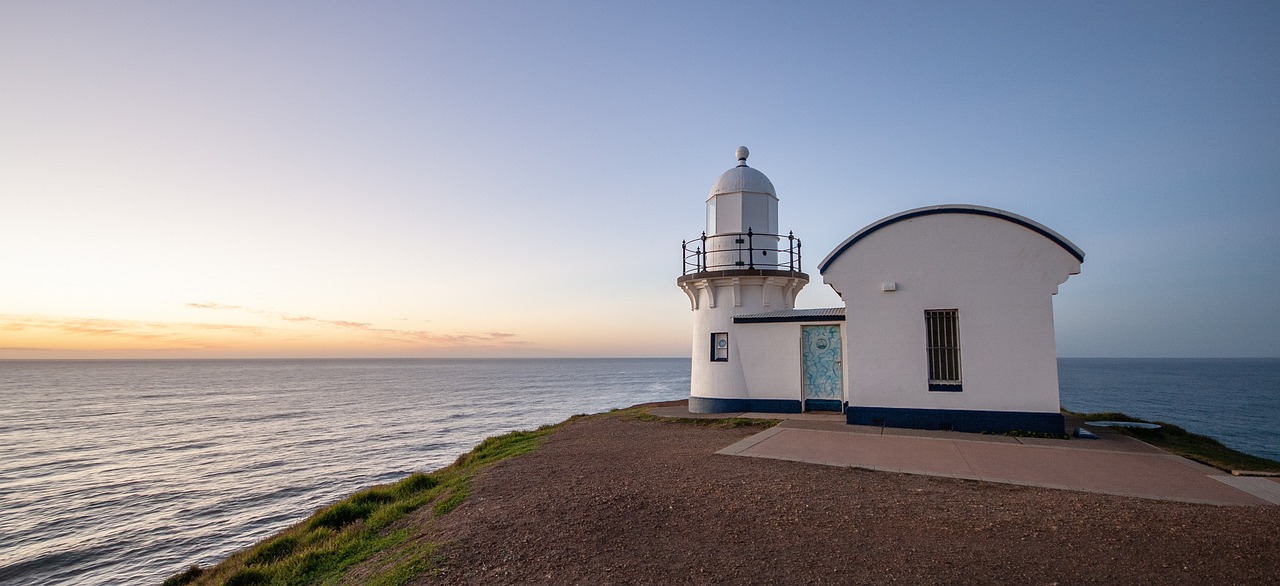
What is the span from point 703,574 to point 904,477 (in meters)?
4.54

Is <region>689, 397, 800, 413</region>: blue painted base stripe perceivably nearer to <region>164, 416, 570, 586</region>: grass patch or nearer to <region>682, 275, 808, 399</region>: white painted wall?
<region>682, 275, 808, 399</region>: white painted wall

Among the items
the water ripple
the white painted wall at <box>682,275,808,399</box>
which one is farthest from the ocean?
the white painted wall at <box>682,275,808,399</box>

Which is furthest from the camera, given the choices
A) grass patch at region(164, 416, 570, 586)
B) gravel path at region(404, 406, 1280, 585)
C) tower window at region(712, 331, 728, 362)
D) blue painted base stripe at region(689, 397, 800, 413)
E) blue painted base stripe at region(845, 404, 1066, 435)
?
tower window at region(712, 331, 728, 362)

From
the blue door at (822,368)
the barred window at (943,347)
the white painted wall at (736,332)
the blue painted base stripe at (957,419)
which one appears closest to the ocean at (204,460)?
the white painted wall at (736,332)

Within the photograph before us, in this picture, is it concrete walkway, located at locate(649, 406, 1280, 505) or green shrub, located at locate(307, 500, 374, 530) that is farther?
green shrub, located at locate(307, 500, 374, 530)

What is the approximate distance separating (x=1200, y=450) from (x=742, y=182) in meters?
11.5

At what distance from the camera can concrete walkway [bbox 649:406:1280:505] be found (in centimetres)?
750

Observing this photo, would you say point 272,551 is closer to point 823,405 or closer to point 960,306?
point 823,405

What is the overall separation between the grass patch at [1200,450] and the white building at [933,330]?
6.55 feet

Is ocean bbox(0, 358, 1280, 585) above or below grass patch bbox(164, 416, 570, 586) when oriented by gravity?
below

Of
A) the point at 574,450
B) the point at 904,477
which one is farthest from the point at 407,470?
the point at 904,477

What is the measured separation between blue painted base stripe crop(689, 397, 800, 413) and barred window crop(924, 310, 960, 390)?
12.6 feet

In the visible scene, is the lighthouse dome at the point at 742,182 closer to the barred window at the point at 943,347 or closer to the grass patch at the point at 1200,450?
the barred window at the point at 943,347

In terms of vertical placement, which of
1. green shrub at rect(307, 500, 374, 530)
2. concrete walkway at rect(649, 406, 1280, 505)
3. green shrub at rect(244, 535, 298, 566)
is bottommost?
green shrub at rect(244, 535, 298, 566)
